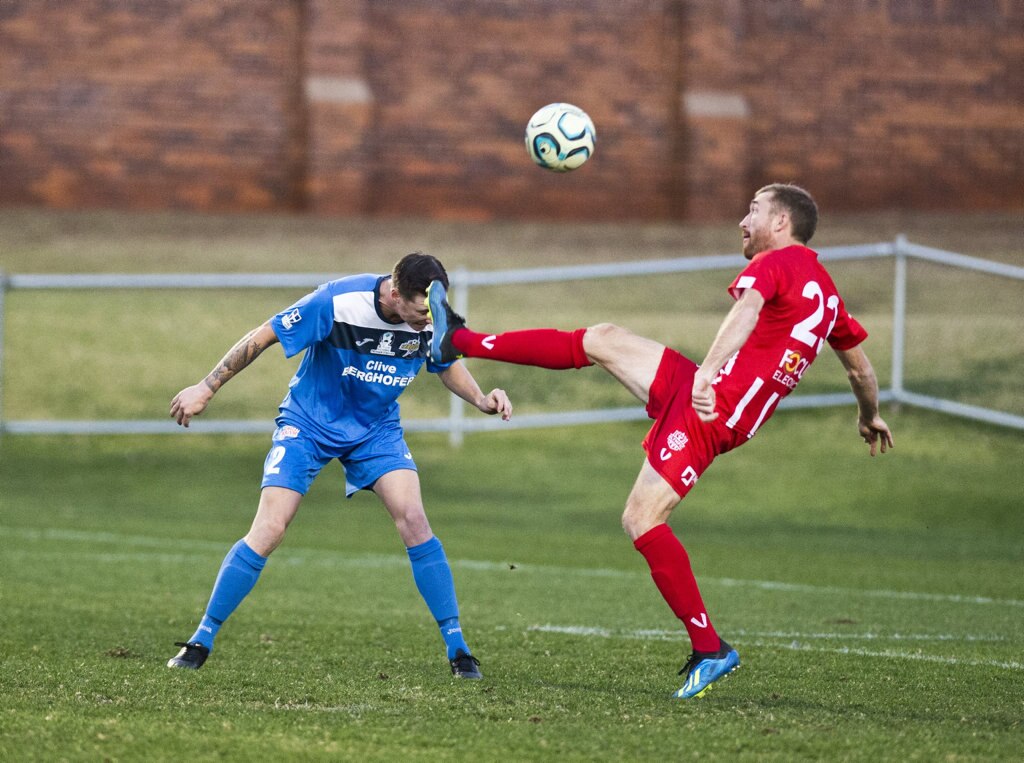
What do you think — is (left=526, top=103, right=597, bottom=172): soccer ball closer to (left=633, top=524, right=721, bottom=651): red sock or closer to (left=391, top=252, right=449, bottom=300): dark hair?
(left=391, top=252, right=449, bottom=300): dark hair

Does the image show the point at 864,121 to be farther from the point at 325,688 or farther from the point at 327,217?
the point at 325,688

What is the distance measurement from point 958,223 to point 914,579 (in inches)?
543

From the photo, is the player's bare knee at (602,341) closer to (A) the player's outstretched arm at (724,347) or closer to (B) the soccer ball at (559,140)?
(A) the player's outstretched arm at (724,347)

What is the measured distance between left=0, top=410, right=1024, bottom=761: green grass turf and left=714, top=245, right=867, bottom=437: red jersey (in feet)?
3.81

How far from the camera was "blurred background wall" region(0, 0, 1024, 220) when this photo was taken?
21500 mm

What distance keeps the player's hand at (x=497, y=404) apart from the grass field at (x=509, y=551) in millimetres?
1118

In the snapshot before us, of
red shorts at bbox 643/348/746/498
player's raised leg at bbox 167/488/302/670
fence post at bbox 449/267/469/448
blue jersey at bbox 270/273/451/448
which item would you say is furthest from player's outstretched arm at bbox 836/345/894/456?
fence post at bbox 449/267/469/448

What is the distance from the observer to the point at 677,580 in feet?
18.3

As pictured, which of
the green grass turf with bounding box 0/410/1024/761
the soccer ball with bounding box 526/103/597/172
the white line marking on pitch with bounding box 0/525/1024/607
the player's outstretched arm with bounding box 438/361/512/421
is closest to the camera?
the green grass turf with bounding box 0/410/1024/761

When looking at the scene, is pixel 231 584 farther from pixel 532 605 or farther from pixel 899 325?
pixel 899 325

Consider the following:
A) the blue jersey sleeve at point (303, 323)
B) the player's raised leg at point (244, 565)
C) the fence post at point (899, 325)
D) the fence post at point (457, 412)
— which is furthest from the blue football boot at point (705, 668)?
the fence post at point (899, 325)

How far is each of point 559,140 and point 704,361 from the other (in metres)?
1.88

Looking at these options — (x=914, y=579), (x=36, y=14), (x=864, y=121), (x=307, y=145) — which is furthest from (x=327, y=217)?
(x=914, y=579)

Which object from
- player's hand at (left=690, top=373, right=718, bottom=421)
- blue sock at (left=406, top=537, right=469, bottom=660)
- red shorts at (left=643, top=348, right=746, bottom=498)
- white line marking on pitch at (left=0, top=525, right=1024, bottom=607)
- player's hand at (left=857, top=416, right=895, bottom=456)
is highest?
player's hand at (left=690, top=373, right=718, bottom=421)
